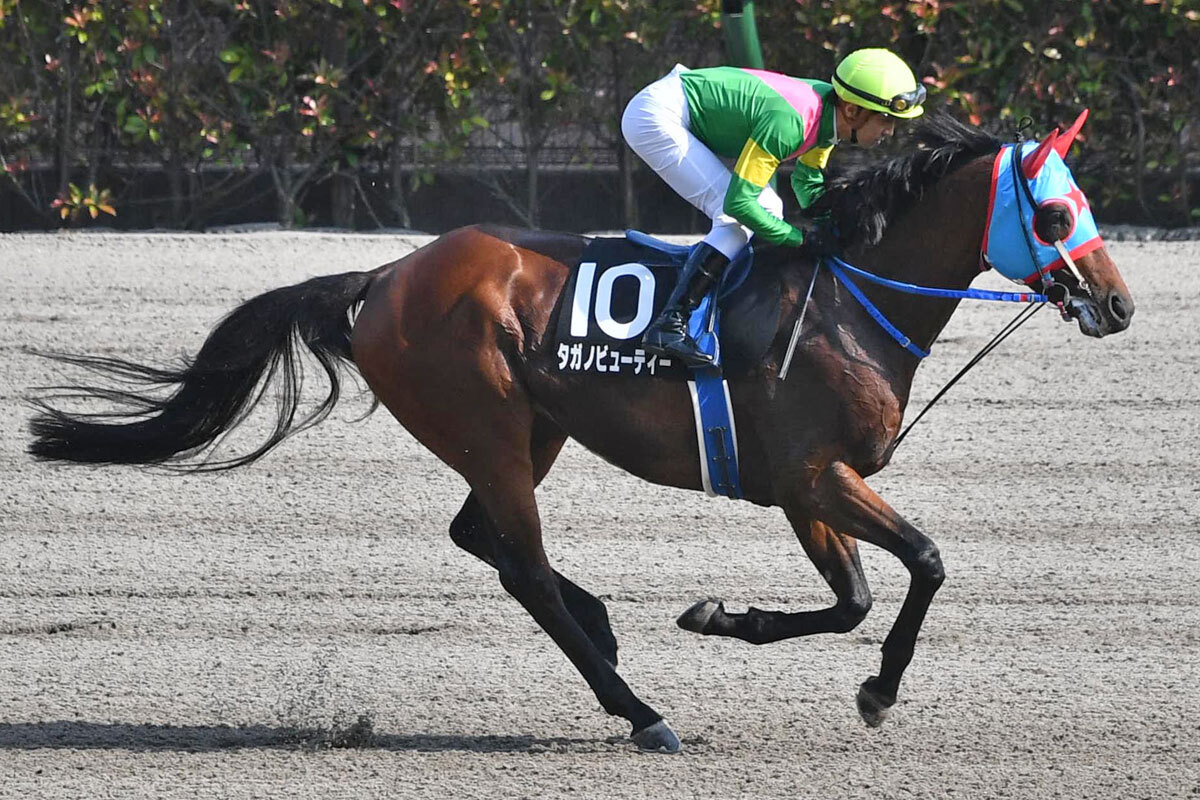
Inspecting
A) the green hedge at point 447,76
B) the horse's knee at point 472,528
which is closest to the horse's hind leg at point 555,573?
the horse's knee at point 472,528

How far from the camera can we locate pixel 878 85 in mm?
4137

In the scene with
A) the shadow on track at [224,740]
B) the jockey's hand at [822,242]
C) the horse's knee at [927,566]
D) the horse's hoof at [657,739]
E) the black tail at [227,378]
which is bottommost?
the shadow on track at [224,740]

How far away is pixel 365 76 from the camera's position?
911cm

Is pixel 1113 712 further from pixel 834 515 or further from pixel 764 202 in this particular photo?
pixel 764 202

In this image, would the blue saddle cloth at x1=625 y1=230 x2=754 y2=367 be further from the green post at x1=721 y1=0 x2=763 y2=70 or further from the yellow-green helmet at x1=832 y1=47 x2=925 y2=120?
the green post at x1=721 y1=0 x2=763 y2=70

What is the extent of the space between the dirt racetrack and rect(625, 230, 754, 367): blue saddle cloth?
1018 mm

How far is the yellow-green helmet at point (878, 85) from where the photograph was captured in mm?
4145

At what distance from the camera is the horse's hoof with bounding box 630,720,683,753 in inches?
166

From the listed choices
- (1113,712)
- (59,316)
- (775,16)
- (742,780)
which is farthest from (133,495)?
(775,16)

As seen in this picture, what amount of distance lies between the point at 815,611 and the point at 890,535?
0.35 meters

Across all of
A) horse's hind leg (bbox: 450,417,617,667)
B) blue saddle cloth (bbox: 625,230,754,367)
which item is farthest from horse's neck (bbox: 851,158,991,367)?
horse's hind leg (bbox: 450,417,617,667)

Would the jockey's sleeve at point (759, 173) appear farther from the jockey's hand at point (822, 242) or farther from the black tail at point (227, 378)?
the black tail at point (227, 378)

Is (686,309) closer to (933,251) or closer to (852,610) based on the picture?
(933,251)

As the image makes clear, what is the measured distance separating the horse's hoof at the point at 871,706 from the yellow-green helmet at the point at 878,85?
1445 millimetres
